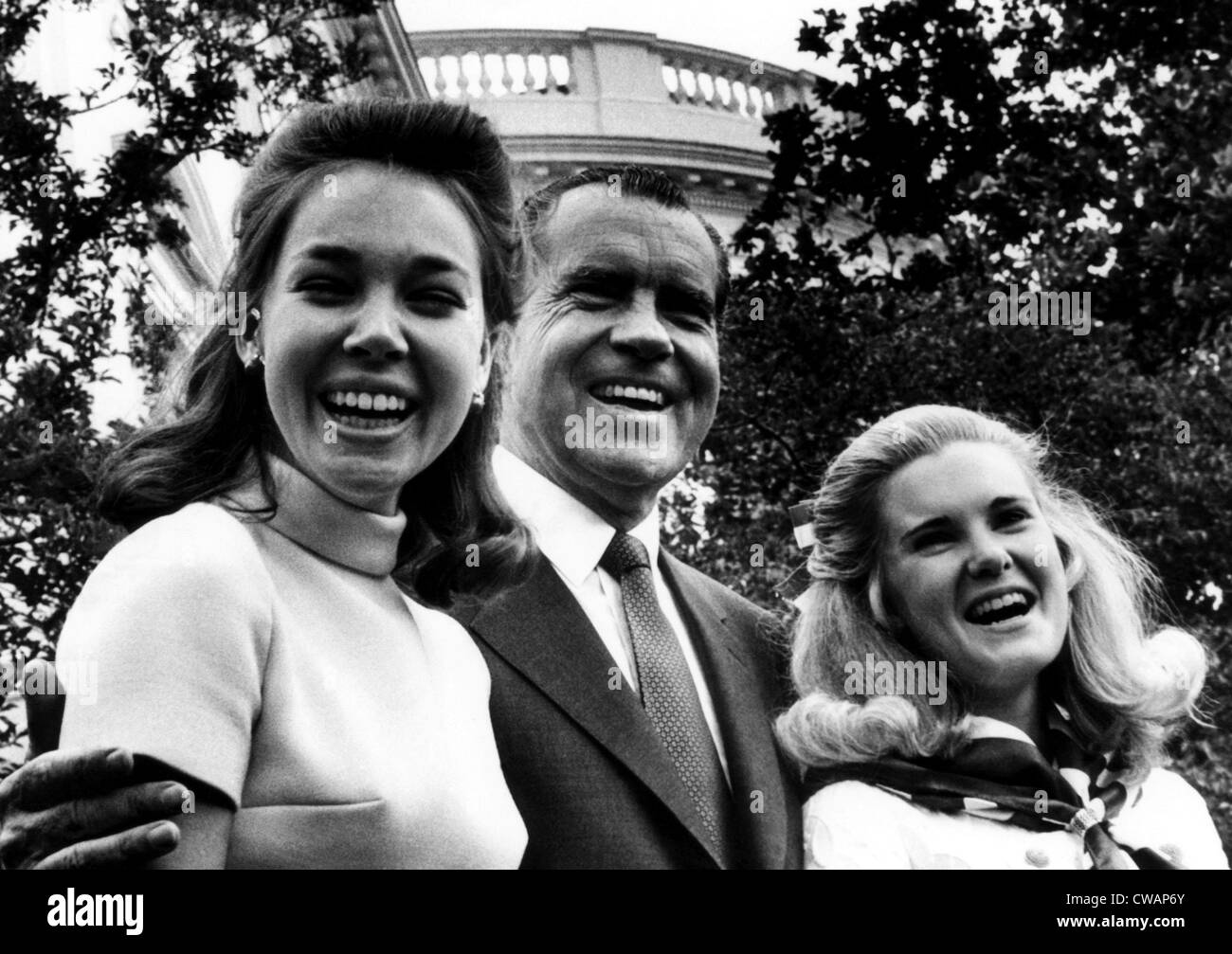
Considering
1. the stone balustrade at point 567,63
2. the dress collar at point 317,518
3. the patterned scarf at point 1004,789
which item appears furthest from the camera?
the stone balustrade at point 567,63

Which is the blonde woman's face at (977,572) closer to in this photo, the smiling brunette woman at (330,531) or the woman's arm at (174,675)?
the smiling brunette woman at (330,531)

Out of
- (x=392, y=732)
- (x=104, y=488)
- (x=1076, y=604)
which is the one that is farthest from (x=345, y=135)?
(x=1076, y=604)

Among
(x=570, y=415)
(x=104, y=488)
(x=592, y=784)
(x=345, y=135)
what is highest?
(x=345, y=135)

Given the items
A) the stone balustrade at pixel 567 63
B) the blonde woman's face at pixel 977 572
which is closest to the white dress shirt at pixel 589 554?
the blonde woman's face at pixel 977 572

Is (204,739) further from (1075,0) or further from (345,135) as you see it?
(1075,0)

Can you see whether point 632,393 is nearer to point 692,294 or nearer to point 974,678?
point 692,294

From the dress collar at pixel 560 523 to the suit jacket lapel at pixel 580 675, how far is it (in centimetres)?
13

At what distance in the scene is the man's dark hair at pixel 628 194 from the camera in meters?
2.79

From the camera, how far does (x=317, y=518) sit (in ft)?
6.27

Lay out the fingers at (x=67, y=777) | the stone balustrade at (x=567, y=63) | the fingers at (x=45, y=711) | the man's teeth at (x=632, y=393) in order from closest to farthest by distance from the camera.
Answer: the fingers at (x=67, y=777) < the fingers at (x=45, y=711) < the man's teeth at (x=632, y=393) < the stone balustrade at (x=567, y=63)

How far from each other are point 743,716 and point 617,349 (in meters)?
0.64

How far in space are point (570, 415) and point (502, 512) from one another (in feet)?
1.65

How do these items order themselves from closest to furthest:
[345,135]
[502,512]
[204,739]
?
1. [204,739]
2. [345,135]
3. [502,512]
